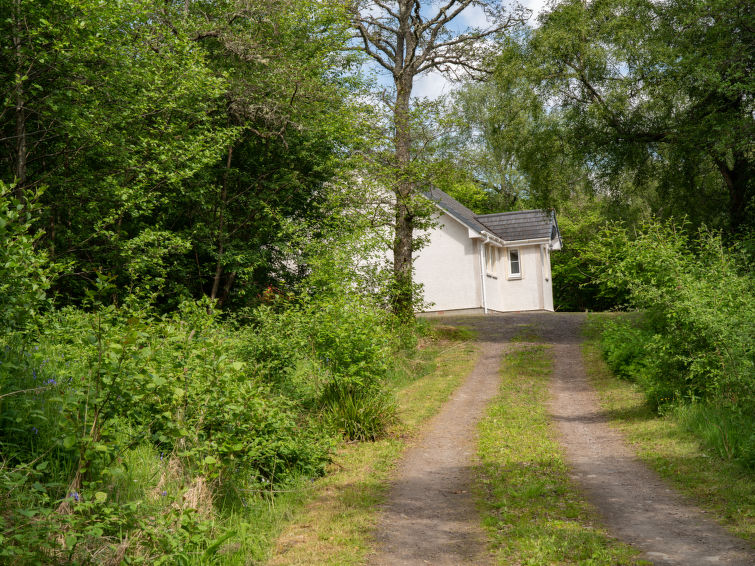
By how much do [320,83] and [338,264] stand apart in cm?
845

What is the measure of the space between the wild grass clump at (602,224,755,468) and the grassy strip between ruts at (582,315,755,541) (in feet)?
0.76

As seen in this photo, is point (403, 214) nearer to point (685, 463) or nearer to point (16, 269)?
point (685, 463)

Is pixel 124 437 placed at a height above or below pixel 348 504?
above

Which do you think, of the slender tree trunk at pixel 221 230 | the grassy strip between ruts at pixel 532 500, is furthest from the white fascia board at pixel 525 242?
the grassy strip between ruts at pixel 532 500

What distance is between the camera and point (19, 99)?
39.5 ft

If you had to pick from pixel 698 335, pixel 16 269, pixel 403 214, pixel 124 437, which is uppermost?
pixel 403 214

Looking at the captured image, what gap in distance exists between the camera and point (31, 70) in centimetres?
1223

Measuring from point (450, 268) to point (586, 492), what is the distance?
77.1ft

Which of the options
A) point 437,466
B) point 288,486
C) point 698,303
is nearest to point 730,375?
point 698,303

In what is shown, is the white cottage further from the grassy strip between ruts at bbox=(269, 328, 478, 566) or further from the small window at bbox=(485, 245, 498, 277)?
the grassy strip between ruts at bbox=(269, 328, 478, 566)

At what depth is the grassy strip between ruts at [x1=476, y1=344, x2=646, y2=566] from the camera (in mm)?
5383

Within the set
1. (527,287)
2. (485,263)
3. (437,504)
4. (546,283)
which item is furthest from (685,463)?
(546,283)

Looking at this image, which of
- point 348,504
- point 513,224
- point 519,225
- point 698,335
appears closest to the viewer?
point 348,504

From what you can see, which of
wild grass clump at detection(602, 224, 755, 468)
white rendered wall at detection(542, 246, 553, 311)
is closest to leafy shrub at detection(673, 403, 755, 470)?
wild grass clump at detection(602, 224, 755, 468)
